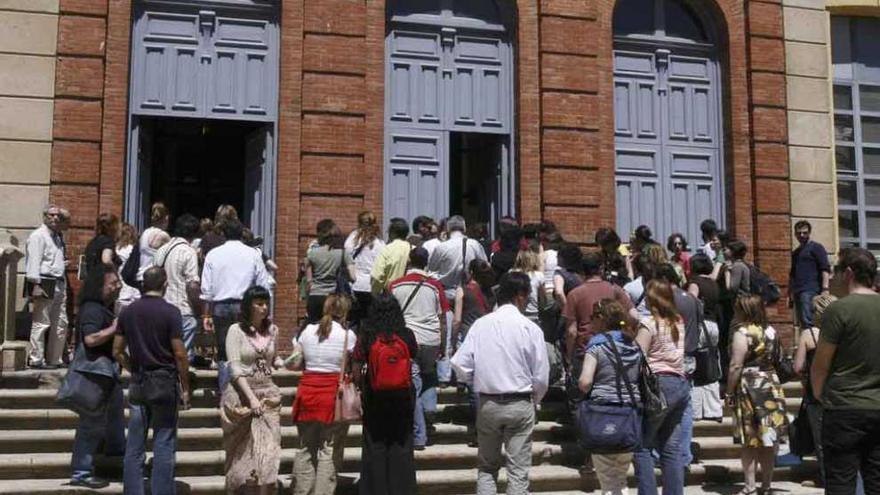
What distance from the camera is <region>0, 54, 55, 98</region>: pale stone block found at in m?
11.9

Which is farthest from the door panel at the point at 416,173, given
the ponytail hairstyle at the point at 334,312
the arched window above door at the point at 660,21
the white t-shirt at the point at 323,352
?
the white t-shirt at the point at 323,352

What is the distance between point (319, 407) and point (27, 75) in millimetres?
7195

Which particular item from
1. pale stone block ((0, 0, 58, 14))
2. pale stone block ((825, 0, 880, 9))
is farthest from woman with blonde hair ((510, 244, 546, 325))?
pale stone block ((825, 0, 880, 9))

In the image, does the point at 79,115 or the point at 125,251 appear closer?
the point at 125,251

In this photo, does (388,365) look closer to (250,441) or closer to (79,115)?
(250,441)

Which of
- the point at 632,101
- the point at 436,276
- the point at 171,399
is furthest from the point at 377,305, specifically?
the point at 632,101

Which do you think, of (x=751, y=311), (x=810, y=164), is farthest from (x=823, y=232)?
(x=751, y=311)

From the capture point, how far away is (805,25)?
15000 millimetres

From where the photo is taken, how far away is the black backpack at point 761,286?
11.2 m

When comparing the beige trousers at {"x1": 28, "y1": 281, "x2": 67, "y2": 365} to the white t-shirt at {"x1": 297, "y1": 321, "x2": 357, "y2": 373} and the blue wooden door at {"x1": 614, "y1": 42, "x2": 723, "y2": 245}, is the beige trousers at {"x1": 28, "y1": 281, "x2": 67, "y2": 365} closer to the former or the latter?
the white t-shirt at {"x1": 297, "y1": 321, "x2": 357, "y2": 373}

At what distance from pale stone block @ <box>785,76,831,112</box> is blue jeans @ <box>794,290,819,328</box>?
3613mm

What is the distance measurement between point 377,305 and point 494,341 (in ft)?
3.58

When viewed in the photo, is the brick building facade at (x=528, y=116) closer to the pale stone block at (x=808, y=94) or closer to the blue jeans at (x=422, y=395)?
the pale stone block at (x=808, y=94)

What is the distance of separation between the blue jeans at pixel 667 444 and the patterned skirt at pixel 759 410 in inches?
50.5
